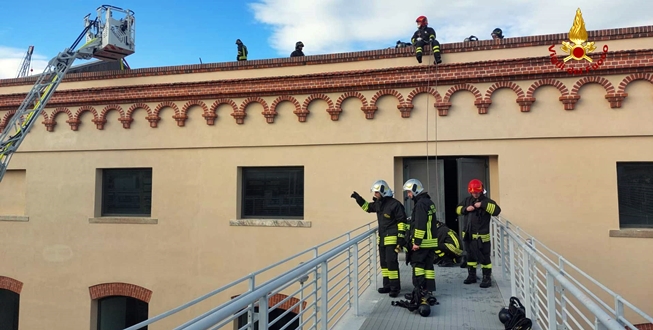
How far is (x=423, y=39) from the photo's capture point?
977cm

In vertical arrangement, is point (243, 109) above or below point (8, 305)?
above

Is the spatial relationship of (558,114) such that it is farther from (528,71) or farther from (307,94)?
(307,94)

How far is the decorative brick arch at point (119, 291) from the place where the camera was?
11.0 metres

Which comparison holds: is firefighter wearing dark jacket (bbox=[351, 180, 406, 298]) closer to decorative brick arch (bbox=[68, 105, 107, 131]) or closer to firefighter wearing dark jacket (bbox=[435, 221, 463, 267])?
firefighter wearing dark jacket (bbox=[435, 221, 463, 267])

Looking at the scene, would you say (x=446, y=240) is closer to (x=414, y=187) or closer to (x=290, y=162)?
(x=414, y=187)

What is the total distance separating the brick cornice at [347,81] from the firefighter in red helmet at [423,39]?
1.08 ft

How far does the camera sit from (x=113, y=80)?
11.8 m

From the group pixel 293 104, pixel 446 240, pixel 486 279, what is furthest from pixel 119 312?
pixel 486 279

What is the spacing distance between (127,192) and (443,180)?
850 cm

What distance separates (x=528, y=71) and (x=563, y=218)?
3.22m

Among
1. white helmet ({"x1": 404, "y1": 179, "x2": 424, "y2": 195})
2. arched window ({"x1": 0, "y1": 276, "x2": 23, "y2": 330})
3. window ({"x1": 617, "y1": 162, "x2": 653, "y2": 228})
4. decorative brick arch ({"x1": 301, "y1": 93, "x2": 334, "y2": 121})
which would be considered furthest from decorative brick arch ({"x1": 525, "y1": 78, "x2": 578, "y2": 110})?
arched window ({"x1": 0, "y1": 276, "x2": 23, "y2": 330})

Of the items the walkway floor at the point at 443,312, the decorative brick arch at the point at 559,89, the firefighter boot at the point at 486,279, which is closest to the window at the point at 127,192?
the walkway floor at the point at 443,312

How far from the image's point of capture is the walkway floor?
18.2ft

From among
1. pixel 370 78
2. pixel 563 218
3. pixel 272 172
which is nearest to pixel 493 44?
pixel 370 78
